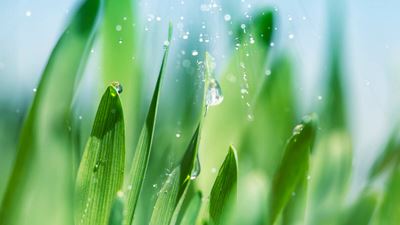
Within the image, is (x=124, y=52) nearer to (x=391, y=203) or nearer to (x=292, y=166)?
(x=292, y=166)

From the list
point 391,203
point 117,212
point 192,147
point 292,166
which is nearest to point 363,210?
point 391,203

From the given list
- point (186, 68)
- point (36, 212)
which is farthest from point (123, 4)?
point (36, 212)

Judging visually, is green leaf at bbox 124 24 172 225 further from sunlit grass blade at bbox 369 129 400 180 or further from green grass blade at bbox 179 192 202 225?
sunlit grass blade at bbox 369 129 400 180

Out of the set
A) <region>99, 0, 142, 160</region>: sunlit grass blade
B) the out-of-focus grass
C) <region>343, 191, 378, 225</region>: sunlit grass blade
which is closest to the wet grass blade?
the out-of-focus grass

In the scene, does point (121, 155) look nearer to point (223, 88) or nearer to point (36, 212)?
point (36, 212)

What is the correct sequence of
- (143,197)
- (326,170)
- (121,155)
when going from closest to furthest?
(121,155) < (143,197) < (326,170)

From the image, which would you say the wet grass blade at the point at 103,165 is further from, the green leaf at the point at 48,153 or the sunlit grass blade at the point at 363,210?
the sunlit grass blade at the point at 363,210

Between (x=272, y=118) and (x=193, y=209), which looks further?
(x=272, y=118)

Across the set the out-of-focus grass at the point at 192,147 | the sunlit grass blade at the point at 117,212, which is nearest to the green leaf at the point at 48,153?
the out-of-focus grass at the point at 192,147
